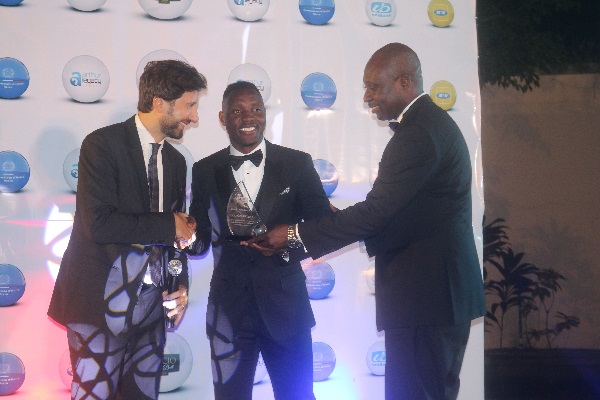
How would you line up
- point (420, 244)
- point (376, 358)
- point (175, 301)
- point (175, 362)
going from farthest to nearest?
point (376, 358), point (175, 362), point (175, 301), point (420, 244)

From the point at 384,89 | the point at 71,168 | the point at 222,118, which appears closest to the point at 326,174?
the point at 222,118

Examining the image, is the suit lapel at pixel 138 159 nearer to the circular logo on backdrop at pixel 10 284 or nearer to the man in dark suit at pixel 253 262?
the man in dark suit at pixel 253 262

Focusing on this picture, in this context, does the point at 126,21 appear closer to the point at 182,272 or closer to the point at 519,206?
the point at 182,272

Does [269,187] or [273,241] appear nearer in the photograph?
[273,241]

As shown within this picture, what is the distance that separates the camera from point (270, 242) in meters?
3.34

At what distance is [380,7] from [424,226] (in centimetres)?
166

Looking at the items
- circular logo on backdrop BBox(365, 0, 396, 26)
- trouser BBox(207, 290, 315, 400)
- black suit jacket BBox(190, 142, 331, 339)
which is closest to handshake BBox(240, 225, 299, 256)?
black suit jacket BBox(190, 142, 331, 339)

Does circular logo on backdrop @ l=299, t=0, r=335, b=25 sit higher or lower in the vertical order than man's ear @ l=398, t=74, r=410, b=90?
higher

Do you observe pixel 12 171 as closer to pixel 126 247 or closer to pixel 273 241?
pixel 126 247

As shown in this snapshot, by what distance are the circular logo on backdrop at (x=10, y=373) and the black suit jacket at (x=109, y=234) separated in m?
0.81

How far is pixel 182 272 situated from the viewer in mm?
3367

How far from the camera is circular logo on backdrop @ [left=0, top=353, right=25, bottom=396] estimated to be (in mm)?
3691

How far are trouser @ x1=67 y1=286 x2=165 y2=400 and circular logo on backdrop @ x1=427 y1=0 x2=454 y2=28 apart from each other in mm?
2324

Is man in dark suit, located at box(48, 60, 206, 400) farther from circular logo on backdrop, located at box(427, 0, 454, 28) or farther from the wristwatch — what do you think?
circular logo on backdrop, located at box(427, 0, 454, 28)
